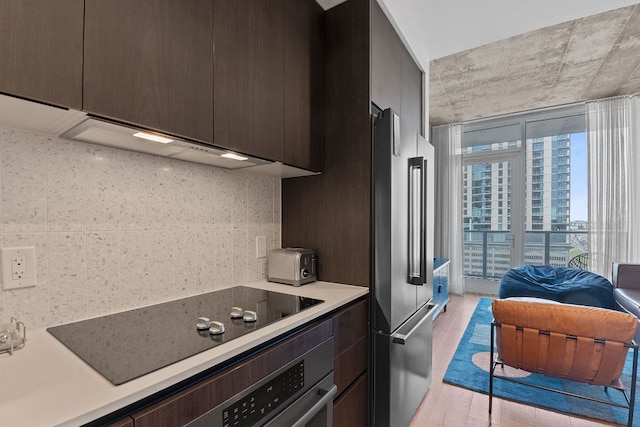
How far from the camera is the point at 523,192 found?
4.70m

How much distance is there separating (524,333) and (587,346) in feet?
0.95

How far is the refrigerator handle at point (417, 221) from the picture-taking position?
178 cm

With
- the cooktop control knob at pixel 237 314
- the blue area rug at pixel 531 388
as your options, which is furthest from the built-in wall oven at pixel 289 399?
the blue area rug at pixel 531 388

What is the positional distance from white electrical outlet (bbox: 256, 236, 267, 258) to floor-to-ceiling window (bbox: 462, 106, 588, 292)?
4.26m

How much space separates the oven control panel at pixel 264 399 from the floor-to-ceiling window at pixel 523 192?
188 inches

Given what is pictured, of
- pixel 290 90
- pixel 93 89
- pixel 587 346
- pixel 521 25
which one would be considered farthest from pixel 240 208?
pixel 521 25

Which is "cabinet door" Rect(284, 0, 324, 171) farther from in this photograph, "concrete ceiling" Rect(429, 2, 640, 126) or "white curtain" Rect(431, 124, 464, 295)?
"white curtain" Rect(431, 124, 464, 295)

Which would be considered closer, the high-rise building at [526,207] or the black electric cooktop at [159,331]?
the black electric cooktop at [159,331]

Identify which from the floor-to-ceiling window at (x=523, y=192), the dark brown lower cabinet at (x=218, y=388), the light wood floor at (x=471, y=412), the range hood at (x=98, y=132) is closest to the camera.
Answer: the dark brown lower cabinet at (x=218, y=388)

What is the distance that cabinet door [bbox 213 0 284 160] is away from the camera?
116cm

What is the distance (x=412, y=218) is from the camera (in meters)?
1.78

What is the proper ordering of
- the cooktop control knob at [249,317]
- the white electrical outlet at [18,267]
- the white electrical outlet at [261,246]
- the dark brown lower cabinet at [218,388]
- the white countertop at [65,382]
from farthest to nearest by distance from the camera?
the white electrical outlet at [261,246]
the cooktop control knob at [249,317]
the white electrical outlet at [18,267]
the dark brown lower cabinet at [218,388]
the white countertop at [65,382]

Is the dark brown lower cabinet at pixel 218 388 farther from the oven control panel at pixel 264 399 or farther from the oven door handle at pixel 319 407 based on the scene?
the oven door handle at pixel 319 407

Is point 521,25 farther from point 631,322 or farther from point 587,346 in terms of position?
point 587,346
